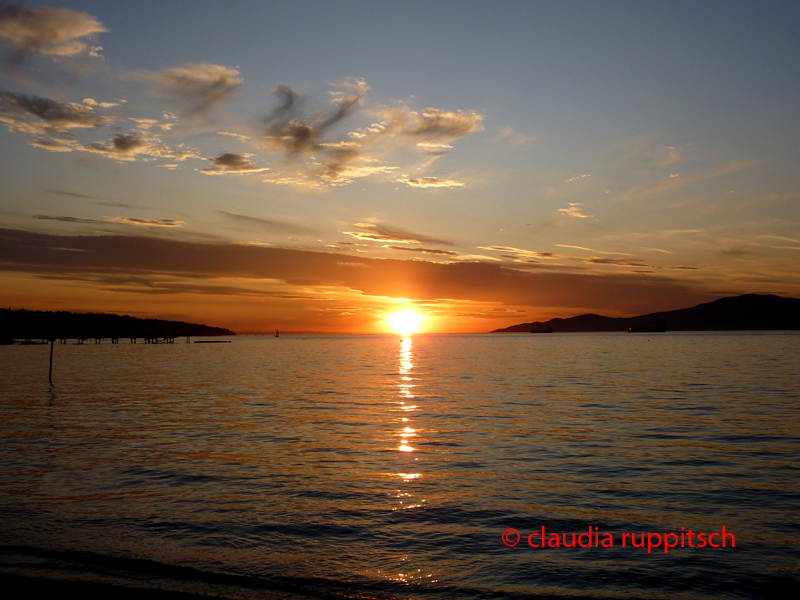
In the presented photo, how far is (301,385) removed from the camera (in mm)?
49688

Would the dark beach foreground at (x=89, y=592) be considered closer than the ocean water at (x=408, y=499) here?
Yes

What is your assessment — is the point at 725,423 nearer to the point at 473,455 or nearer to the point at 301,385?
the point at 473,455

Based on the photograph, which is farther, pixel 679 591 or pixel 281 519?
pixel 281 519

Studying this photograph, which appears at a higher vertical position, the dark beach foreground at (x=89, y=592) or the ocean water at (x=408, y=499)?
the dark beach foreground at (x=89, y=592)

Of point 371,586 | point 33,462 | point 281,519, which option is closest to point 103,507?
point 281,519

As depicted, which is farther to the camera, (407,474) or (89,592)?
(407,474)

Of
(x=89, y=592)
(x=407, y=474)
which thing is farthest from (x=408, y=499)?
(x=89, y=592)

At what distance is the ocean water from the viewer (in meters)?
10.0

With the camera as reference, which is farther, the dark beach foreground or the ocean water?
the ocean water

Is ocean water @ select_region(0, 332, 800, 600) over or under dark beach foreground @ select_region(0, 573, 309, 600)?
under

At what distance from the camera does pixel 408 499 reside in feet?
49.0

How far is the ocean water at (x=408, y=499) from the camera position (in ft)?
32.8

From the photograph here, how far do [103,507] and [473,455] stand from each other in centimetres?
1248

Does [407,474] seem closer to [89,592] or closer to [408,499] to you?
[408,499]
